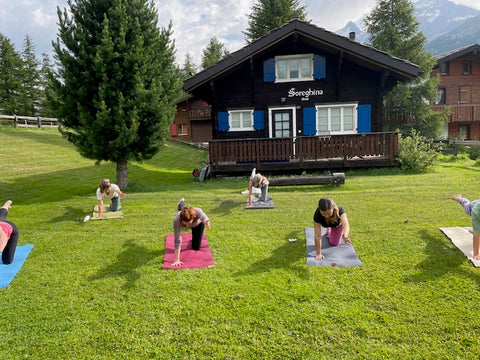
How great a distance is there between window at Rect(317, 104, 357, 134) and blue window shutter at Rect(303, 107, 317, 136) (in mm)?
212

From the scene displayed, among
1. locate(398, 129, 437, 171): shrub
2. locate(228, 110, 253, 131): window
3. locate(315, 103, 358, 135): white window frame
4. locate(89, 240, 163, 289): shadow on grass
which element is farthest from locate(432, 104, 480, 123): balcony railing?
locate(89, 240, 163, 289): shadow on grass

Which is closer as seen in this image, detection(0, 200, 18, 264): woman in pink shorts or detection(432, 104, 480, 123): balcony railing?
detection(0, 200, 18, 264): woman in pink shorts

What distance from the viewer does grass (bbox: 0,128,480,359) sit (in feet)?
13.4

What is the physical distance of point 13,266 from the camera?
6.31 metres

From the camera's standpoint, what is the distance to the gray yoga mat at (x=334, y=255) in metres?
5.99

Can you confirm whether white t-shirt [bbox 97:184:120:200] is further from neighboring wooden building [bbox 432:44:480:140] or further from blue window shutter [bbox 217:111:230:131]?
neighboring wooden building [bbox 432:44:480:140]

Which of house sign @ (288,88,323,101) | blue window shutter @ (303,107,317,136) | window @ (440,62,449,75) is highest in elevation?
window @ (440,62,449,75)

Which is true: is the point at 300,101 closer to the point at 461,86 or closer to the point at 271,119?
the point at 271,119

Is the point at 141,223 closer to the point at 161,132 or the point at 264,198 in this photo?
the point at 264,198

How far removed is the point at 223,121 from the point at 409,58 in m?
17.5

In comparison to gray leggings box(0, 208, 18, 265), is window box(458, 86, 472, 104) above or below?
above

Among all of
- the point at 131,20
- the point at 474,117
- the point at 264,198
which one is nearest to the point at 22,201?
the point at 131,20

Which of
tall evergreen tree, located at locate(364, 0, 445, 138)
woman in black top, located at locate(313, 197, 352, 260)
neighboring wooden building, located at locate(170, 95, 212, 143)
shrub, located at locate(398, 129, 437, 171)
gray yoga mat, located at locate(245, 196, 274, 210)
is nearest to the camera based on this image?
woman in black top, located at locate(313, 197, 352, 260)

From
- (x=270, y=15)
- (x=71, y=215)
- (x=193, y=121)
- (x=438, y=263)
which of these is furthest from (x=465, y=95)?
(x=71, y=215)
